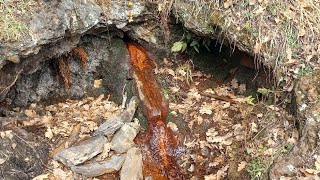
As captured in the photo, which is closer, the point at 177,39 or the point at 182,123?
the point at 182,123

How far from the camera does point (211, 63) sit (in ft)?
26.9

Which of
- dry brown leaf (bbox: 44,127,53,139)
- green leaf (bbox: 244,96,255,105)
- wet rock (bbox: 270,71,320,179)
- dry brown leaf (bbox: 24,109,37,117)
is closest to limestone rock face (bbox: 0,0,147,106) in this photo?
dry brown leaf (bbox: 24,109,37,117)

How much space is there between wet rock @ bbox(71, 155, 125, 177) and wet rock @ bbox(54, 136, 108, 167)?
11 centimetres

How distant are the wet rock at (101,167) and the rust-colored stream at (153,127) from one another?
1.79 ft

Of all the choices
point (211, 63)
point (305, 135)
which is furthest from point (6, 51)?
point (305, 135)

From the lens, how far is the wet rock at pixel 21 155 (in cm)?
595

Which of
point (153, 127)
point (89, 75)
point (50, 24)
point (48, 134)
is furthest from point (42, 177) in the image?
point (89, 75)

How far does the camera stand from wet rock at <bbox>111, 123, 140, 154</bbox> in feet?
22.5

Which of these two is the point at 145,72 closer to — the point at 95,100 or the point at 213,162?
the point at 95,100

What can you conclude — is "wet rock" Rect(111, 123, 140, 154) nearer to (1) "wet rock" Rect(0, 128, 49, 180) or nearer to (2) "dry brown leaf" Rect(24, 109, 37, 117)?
(1) "wet rock" Rect(0, 128, 49, 180)

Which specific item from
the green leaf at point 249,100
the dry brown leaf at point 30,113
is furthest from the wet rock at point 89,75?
the green leaf at point 249,100

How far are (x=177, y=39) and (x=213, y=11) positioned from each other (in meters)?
1.24

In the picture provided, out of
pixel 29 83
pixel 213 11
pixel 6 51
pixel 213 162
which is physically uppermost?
pixel 213 11

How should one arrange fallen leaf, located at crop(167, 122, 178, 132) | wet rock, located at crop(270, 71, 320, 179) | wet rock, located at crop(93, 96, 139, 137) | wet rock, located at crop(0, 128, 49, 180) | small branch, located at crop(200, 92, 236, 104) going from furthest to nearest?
small branch, located at crop(200, 92, 236, 104) < fallen leaf, located at crop(167, 122, 178, 132) < wet rock, located at crop(93, 96, 139, 137) < wet rock, located at crop(0, 128, 49, 180) < wet rock, located at crop(270, 71, 320, 179)
